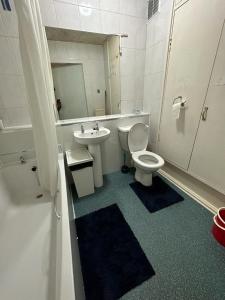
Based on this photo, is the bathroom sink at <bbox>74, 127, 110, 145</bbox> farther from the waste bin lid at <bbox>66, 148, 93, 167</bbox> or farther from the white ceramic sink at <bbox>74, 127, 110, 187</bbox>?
the waste bin lid at <bbox>66, 148, 93, 167</bbox>

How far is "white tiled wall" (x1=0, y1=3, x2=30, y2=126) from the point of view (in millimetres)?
1369

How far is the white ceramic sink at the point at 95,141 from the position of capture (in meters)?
1.59

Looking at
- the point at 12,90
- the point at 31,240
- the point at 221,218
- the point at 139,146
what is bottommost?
the point at 31,240

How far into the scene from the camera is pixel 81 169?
1660 mm

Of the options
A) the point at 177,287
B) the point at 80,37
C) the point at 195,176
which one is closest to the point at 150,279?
the point at 177,287

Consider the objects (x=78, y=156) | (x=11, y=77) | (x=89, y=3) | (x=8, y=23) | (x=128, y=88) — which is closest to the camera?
(x=8, y=23)

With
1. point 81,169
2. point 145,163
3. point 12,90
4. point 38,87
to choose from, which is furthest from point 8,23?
point 145,163

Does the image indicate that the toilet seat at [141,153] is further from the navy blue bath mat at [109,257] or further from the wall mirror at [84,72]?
the navy blue bath mat at [109,257]

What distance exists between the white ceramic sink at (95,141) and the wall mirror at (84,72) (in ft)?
1.55

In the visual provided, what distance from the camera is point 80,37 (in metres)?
1.78

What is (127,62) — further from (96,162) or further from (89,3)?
(96,162)

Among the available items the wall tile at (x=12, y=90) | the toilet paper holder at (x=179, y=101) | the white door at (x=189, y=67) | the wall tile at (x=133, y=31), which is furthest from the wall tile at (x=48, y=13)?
the toilet paper holder at (x=179, y=101)

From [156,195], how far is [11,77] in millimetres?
2163

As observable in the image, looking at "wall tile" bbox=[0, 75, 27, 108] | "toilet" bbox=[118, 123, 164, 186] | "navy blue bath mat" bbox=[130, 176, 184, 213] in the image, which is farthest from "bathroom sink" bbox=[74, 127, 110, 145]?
"navy blue bath mat" bbox=[130, 176, 184, 213]
